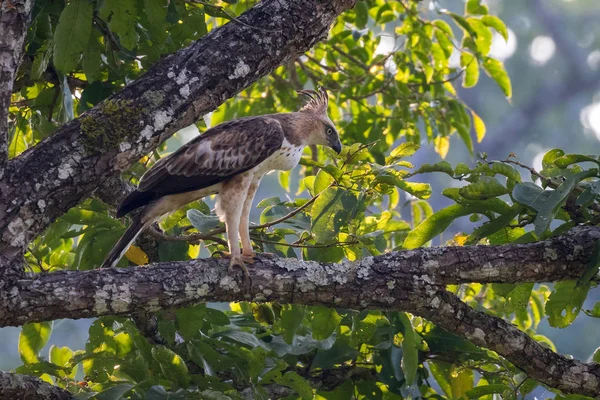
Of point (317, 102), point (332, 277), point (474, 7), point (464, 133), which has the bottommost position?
point (332, 277)

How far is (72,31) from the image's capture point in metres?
3.92

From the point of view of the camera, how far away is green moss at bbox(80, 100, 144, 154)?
144 inches

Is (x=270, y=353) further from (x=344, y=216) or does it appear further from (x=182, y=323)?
(x=344, y=216)

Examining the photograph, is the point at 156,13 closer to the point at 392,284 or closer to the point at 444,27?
the point at 392,284

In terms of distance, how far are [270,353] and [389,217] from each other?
39.1 inches

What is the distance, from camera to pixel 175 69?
386cm

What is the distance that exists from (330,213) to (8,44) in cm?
159

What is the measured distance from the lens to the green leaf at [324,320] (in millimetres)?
4250

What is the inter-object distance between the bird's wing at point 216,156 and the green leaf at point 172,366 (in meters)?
0.99

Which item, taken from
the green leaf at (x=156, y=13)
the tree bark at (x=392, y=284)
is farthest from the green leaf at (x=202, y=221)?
the green leaf at (x=156, y=13)

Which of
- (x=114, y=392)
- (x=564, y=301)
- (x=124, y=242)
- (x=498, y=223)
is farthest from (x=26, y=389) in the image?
(x=564, y=301)

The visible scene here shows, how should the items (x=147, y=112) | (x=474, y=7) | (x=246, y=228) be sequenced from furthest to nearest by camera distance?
(x=474, y=7) < (x=246, y=228) < (x=147, y=112)

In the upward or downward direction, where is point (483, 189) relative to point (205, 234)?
upward

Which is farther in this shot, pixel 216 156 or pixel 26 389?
pixel 216 156
